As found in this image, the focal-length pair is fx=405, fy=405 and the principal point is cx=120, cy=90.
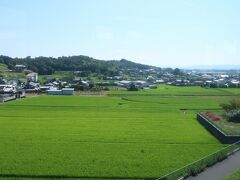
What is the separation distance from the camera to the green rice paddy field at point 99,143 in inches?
648

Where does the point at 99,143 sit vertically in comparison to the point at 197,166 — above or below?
below

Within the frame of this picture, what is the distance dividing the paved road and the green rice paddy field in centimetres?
148

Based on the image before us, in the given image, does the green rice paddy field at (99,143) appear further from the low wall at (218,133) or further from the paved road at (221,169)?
the paved road at (221,169)

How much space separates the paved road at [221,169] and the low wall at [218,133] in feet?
14.6

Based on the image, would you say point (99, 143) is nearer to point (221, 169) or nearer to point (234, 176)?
point (221, 169)

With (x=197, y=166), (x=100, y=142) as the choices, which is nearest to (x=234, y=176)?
(x=197, y=166)

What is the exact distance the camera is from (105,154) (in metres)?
19.2

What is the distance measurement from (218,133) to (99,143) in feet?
24.2

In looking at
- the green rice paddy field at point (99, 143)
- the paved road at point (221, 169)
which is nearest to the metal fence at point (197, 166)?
the paved road at point (221, 169)

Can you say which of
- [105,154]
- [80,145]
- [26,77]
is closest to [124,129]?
[80,145]

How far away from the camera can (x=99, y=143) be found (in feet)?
72.1

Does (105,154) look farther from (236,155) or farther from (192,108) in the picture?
(192,108)

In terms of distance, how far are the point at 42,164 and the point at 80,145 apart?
4.46m

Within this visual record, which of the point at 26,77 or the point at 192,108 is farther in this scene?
the point at 26,77
